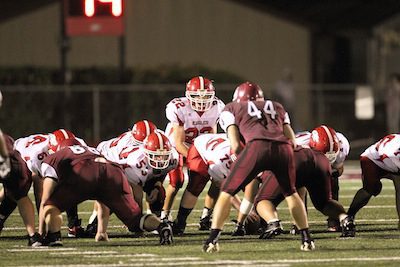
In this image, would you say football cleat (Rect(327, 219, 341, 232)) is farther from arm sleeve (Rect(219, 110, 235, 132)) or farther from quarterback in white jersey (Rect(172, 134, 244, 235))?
arm sleeve (Rect(219, 110, 235, 132))

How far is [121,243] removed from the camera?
36.4 feet

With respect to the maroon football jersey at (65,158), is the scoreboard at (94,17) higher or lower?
higher

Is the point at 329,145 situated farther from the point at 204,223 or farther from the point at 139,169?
the point at 139,169

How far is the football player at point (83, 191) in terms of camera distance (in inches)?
425

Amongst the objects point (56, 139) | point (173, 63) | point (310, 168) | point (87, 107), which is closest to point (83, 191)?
point (56, 139)

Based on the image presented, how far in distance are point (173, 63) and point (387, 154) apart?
1330cm

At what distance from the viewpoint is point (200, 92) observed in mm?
12719

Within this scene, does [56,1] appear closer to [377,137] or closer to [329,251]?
[377,137]

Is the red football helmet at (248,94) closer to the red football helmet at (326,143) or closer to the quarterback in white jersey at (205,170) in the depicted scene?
the quarterback in white jersey at (205,170)

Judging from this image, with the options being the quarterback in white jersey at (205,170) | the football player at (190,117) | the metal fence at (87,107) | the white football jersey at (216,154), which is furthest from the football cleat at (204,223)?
the metal fence at (87,107)

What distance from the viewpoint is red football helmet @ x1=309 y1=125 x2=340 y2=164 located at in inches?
462

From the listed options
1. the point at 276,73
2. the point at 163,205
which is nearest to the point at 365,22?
the point at 276,73

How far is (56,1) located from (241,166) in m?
14.9

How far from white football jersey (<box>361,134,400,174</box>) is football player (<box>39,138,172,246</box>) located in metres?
2.12
